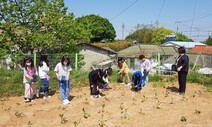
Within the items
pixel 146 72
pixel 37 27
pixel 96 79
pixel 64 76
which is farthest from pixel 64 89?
pixel 37 27

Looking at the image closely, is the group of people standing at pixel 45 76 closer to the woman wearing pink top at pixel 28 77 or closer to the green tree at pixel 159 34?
the woman wearing pink top at pixel 28 77

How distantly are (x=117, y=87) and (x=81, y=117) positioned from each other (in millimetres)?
3980

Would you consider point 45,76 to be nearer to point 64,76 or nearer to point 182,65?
point 64,76

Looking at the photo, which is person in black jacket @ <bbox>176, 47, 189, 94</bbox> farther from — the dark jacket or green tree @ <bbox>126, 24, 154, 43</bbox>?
green tree @ <bbox>126, 24, 154, 43</bbox>

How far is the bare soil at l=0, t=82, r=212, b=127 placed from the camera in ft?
20.0

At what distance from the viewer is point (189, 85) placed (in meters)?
10.8

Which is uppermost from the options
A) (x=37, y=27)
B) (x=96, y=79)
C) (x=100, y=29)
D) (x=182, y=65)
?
(x=100, y=29)

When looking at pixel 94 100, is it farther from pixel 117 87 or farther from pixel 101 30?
pixel 101 30

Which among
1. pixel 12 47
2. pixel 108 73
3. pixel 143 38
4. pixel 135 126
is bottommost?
pixel 135 126

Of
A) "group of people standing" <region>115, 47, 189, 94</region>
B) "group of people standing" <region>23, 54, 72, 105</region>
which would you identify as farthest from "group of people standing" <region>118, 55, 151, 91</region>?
"group of people standing" <region>23, 54, 72, 105</region>

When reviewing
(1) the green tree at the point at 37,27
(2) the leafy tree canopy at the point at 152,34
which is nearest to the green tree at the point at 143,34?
(2) the leafy tree canopy at the point at 152,34

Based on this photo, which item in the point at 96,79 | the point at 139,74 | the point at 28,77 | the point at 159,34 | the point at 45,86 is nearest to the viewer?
the point at 96,79

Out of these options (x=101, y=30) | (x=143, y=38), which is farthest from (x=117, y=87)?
(x=143, y=38)

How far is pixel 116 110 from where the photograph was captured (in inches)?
276
